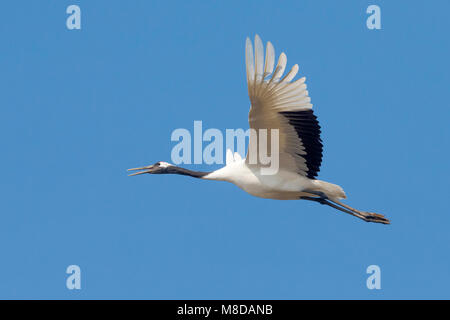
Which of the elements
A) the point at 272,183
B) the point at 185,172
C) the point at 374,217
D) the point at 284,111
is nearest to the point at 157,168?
the point at 185,172

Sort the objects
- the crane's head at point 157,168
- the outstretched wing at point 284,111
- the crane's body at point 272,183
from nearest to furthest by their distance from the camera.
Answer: the outstretched wing at point 284,111 < the crane's body at point 272,183 < the crane's head at point 157,168

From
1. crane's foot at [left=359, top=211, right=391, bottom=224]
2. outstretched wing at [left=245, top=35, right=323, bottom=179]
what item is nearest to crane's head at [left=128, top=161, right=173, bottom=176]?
outstretched wing at [left=245, top=35, right=323, bottom=179]

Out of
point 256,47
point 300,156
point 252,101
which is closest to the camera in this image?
point 256,47

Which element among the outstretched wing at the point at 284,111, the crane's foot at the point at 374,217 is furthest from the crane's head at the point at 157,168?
the crane's foot at the point at 374,217

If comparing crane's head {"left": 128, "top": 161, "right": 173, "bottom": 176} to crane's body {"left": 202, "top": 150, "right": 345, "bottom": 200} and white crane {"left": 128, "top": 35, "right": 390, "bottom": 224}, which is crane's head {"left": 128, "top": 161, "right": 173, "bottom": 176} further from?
crane's body {"left": 202, "top": 150, "right": 345, "bottom": 200}

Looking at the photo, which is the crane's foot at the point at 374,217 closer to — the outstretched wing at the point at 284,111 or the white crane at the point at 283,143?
the white crane at the point at 283,143

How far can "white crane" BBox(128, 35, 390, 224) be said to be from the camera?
14969 millimetres

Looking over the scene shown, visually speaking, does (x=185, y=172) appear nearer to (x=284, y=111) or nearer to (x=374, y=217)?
(x=284, y=111)

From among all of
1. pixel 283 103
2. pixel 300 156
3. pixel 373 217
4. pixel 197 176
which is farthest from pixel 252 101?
pixel 373 217

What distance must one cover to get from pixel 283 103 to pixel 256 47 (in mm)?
1439

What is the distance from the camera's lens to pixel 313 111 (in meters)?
15.8

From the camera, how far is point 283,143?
16.3m

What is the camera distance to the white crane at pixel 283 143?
49.1ft

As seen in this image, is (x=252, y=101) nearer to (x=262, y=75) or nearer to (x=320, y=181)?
(x=262, y=75)
